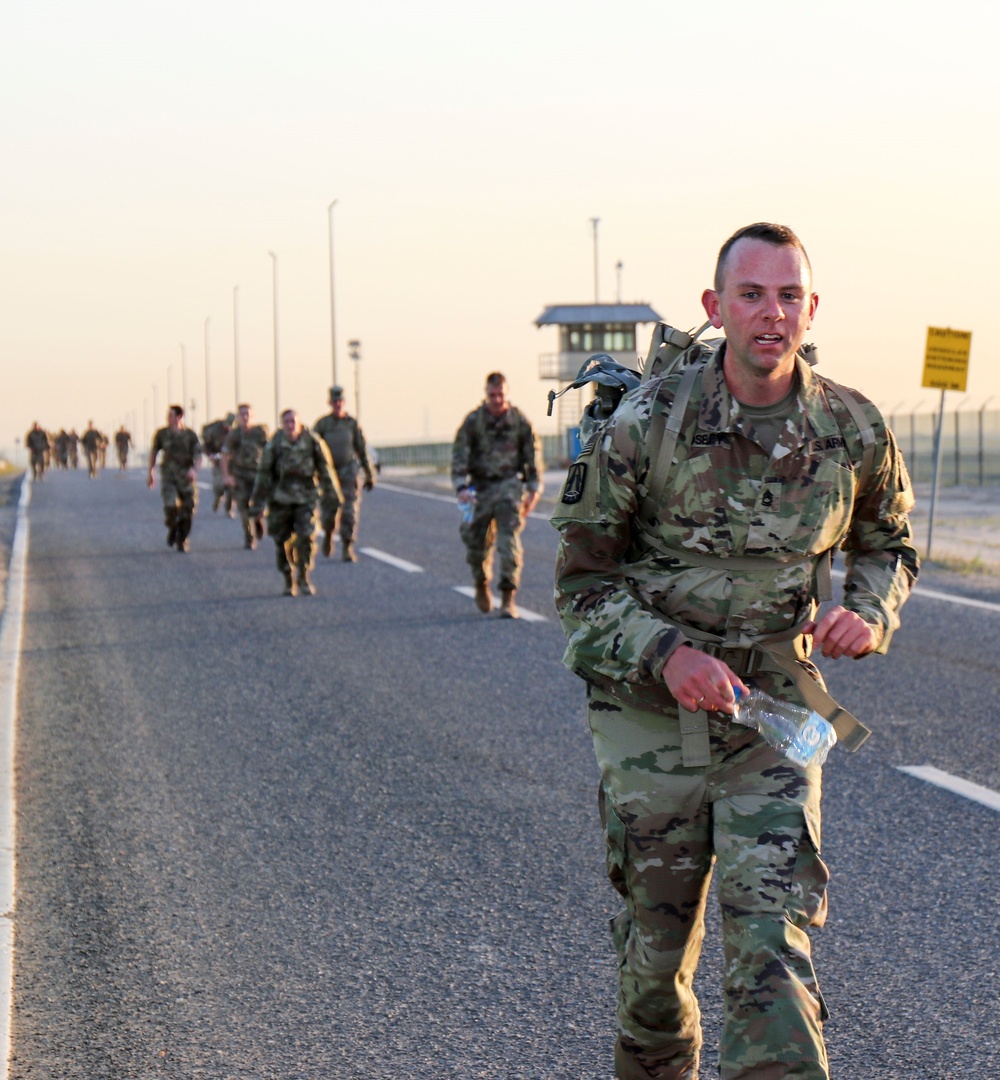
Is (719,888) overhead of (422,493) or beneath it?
overhead

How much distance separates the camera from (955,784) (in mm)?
7062

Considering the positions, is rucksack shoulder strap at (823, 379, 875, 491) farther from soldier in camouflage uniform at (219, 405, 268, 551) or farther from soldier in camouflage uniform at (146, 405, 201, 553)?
soldier in camouflage uniform at (219, 405, 268, 551)

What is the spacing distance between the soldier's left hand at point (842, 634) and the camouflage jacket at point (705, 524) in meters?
0.08

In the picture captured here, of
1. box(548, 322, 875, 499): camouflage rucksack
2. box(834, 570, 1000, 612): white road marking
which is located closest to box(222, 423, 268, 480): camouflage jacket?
box(834, 570, 1000, 612): white road marking

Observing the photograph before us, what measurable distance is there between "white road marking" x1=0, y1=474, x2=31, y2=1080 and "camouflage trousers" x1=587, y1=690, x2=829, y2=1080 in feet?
5.73

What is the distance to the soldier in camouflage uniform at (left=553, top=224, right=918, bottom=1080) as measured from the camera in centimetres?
325

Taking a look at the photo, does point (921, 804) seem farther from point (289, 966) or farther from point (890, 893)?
point (289, 966)

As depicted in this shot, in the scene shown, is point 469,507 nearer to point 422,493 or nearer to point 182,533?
point 182,533

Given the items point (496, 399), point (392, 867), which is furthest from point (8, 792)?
point (496, 399)

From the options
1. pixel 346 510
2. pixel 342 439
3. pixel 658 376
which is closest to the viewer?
pixel 658 376

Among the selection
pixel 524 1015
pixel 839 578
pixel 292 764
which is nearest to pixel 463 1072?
pixel 524 1015

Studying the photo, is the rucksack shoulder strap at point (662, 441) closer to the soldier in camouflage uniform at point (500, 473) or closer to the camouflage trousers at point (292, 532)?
the soldier in camouflage uniform at point (500, 473)

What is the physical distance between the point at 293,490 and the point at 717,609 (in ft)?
42.0

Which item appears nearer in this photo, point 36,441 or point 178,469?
point 178,469
